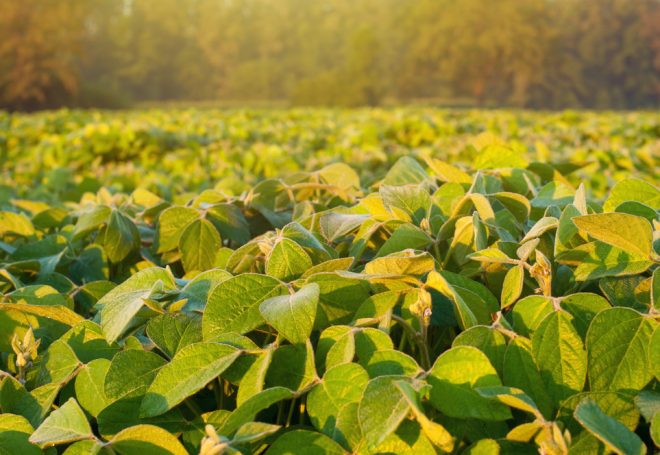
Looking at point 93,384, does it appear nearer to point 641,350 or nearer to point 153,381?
point 153,381

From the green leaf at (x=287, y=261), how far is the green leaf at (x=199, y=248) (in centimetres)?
33

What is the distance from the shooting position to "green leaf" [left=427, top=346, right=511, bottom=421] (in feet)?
1.99

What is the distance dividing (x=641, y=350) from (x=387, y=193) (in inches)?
17.0

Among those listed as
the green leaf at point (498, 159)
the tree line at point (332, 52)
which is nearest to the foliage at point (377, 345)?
the green leaf at point (498, 159)

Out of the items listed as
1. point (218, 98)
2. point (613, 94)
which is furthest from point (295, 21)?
point (613, 94)

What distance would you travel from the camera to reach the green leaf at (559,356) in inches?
26.3

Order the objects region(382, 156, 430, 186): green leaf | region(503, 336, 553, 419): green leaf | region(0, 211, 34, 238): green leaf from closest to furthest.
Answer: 1. region(503, 336, 553, 419): green leaf
2. region(382, 156, 430, 186): green leaf
3. region(0, 211, 34, 238): green leaf

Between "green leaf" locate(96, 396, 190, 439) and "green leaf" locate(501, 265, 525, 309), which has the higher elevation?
"green leaf" locate(501, 265, 525, 309)

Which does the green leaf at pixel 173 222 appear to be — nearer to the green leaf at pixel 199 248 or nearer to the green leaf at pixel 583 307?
the green leaf at pixel 199 248

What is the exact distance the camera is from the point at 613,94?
4928 centimetres

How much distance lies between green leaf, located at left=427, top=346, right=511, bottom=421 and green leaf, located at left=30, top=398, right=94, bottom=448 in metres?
0.34

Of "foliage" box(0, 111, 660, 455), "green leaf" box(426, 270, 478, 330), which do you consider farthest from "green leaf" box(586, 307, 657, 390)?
"green leaf" box(426, 270, 478, 330)

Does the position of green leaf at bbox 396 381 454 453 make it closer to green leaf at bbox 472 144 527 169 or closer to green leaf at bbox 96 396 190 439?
green leaf at bbox 96 396 190 439

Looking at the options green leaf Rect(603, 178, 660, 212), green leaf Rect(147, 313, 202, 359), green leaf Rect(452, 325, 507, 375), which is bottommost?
green leaf Rect(147, 313, 202, 359)
